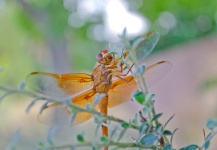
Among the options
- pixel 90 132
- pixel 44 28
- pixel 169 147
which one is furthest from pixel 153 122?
pixel 44 28

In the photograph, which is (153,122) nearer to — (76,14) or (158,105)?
(76,14)

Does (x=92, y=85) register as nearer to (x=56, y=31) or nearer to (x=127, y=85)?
(x=127, y=85)

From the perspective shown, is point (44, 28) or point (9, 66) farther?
point (9, 66)

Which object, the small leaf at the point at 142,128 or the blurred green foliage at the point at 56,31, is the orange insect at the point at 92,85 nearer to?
the small leaf at the point at 142,128

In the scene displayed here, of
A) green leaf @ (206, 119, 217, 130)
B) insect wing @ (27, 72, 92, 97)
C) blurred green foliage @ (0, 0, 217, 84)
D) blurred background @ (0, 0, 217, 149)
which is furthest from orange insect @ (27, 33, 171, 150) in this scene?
blurred green foliage @ (0, 0, 217, 84)

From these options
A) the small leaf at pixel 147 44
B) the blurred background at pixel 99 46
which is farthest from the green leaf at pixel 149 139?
the blurred background at pixel 99 46

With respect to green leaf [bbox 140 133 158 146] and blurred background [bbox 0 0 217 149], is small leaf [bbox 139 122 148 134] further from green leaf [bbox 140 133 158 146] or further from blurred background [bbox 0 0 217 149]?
blurred background [bbox 0 0 217 149]

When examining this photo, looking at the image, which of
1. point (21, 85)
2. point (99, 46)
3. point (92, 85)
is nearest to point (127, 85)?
point (92, 85)
